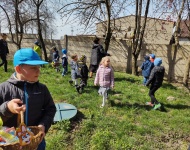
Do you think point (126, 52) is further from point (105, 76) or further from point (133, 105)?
point (105, 76)

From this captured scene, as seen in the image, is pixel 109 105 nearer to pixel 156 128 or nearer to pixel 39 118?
pixel 156 128

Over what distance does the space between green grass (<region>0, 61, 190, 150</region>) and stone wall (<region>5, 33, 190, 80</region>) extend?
2925 millimetres

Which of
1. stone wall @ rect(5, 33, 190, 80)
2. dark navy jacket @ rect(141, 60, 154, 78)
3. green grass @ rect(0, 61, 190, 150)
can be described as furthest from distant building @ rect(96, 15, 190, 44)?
green grass @ rect(0, 61, 190, 150)

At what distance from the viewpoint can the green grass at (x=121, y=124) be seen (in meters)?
3.92

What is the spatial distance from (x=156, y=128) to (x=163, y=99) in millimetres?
2133

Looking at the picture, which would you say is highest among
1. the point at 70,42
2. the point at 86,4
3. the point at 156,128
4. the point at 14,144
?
the point at 86,4

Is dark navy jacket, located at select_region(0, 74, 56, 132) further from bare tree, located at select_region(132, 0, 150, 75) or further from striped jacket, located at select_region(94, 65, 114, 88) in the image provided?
Result: bare tree, located at select_region(132, 0, 150, 75)

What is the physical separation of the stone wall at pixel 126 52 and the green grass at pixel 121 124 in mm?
2925

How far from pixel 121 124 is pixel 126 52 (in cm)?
716

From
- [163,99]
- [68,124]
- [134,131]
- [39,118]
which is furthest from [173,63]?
[39,118]

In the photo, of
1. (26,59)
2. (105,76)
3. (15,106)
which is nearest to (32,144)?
(15,106)

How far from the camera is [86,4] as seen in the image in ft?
28.3

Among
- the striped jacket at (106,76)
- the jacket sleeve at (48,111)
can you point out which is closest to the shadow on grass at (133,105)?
the striped jacket at (106,76)

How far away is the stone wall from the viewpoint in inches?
385
